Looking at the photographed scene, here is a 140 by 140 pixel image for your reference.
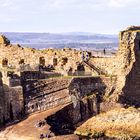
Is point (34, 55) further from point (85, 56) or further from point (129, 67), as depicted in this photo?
point (129, 67)

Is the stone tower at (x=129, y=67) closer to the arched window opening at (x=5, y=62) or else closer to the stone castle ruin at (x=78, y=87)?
the stone castle ruin at (x=78, y=87)

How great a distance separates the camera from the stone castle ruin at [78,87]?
6644 cm

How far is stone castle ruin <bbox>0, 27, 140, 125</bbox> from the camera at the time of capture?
6644 centimetres

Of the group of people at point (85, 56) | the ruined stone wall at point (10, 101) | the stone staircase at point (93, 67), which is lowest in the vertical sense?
the ruined stone wall at point (10, 101)

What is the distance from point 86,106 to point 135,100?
16.4ft

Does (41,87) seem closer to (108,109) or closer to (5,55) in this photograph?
(108,109)

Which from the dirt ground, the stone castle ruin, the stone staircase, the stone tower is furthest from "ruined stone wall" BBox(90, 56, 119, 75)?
the dirt ground

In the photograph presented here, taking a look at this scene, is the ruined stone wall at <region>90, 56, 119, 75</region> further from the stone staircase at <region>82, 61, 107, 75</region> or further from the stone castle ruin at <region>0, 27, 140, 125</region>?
the stone staircase at <region>82, 61, 107, 75</region>

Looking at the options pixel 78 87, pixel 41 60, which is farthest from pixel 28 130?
pixel 41 60

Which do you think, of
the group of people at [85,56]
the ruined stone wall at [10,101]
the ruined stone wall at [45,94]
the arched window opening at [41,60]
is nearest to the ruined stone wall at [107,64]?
the group of people at [85,56]

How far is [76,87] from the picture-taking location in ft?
221

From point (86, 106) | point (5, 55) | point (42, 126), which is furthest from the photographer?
point (5, 55)

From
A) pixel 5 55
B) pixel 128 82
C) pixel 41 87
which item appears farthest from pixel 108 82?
pixel 5 55

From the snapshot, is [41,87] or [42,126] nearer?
[42,126]
